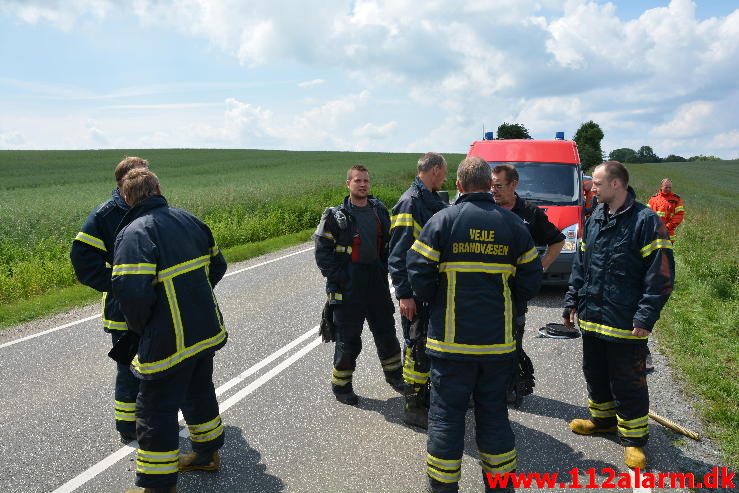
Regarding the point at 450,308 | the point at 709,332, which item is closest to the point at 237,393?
the point at 450,308

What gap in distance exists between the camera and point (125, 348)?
3783 millimetres

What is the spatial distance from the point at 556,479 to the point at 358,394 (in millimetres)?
2074

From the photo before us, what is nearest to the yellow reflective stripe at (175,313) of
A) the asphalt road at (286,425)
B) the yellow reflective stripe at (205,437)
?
the yellow reflective stripe at (205,437)

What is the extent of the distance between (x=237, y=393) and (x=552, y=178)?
270 inches

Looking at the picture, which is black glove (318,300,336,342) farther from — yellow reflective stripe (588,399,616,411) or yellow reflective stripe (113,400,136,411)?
yellow reflective stripe (588,399,616,411)

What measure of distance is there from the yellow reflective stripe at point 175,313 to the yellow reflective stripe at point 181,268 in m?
0.03

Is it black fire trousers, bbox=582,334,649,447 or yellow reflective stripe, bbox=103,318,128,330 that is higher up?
yellow reflective stripe, bbox=103,318,128,330

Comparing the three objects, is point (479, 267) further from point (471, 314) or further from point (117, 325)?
point (117, 325)

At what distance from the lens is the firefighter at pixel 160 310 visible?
341 centimetres

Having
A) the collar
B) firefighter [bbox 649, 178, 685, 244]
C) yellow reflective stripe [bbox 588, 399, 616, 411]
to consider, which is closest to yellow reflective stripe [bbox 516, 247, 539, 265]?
the collar

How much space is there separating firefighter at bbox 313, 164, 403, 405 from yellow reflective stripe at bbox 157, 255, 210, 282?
57.4 inches

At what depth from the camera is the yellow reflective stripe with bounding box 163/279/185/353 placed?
3525mm

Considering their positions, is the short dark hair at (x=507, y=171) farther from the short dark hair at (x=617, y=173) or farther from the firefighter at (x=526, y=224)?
the short dark hair at (x=617, y=173)

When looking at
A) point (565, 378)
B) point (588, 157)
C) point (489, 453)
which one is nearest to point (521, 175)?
point (565, 378)
